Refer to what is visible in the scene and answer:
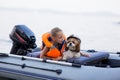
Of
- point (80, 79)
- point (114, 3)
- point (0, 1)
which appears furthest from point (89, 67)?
point (0, 1)

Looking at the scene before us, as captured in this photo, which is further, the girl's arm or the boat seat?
the girl's arm

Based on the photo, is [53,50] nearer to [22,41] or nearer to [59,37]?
[59,37]

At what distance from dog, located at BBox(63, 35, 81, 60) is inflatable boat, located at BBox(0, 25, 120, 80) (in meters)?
0.05

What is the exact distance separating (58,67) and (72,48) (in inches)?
10.5

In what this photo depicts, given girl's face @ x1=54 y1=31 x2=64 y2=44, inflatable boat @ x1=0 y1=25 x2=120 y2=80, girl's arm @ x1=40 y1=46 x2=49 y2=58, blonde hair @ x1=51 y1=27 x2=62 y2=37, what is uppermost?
blonde hair @ x1=51 y1=27 x2=62 y2=37

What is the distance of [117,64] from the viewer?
456 cm

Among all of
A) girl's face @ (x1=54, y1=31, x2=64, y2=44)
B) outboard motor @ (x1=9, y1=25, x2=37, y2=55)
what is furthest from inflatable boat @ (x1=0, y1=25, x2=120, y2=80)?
girl's face @ (x1=54, y1=31, x2=64, y2=44)

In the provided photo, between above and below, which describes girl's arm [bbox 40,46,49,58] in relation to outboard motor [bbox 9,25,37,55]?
below

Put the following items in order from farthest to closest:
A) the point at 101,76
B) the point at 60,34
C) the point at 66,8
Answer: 1. the point at 66,8
2. the point at 60,34
3. the point at 101,76

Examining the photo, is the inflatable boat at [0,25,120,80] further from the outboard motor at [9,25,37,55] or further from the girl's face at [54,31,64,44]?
the girl's face at [54,31,64,44]

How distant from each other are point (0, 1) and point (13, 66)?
18.6 metres

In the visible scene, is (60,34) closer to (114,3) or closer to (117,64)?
(117,64)

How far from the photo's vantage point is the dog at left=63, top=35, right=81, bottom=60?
4.23m

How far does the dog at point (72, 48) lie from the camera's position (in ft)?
13.9
